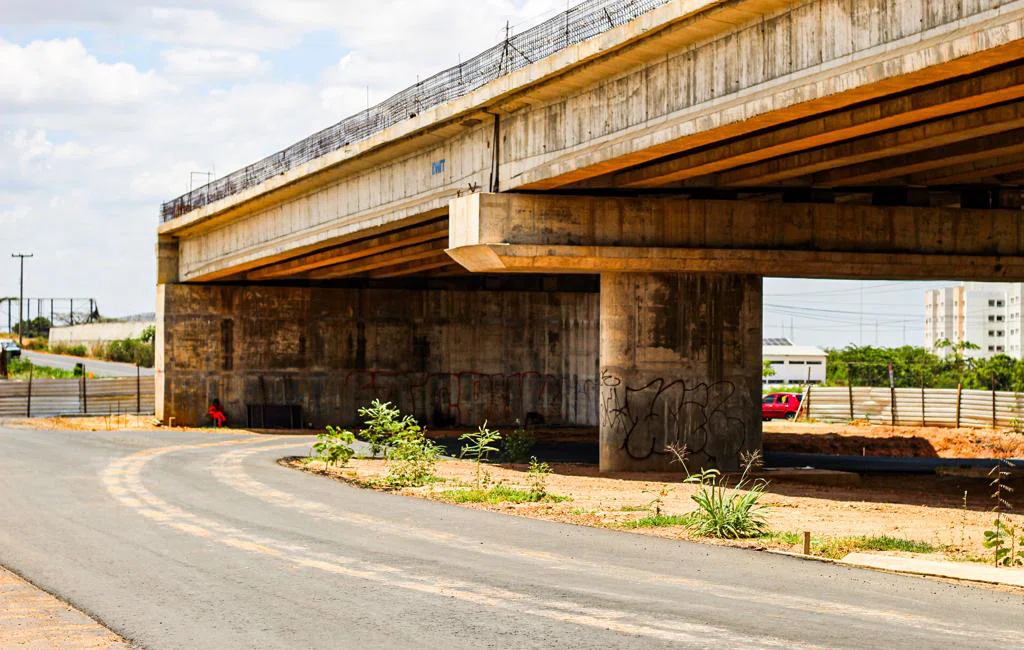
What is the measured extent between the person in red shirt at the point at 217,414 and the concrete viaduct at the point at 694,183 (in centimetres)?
609

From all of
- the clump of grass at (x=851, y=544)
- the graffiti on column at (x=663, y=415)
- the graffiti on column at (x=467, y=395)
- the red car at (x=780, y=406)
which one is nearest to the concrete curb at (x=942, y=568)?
the clump of grass at (x=851, y=544)

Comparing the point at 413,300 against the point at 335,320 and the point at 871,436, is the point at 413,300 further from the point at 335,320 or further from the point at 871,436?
the point at 871,436

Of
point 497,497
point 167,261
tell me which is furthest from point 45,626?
point 167,261

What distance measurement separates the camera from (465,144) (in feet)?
93.8

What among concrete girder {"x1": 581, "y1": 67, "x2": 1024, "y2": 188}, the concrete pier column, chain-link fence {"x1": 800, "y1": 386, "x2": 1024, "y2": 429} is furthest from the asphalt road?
chain-link fence {"x1": 800, "y1": 386, "x2": 1024, "y2": 429}

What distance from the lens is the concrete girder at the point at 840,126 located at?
55.8 ft

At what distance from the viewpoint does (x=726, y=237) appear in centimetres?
2697

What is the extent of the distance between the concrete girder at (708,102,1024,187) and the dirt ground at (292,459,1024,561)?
6.09 meters

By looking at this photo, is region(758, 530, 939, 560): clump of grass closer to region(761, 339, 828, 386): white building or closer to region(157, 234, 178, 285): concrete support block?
region(157, 234, 178, 285): concrete support block

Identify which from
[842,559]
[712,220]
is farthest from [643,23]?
[842,559]

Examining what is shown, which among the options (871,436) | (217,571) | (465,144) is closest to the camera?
(217,571)

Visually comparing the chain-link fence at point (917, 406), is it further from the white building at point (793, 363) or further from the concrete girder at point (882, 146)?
the white building at point (793, 363)

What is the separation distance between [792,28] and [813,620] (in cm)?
1003

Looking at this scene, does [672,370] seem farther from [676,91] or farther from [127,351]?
[127,351]
